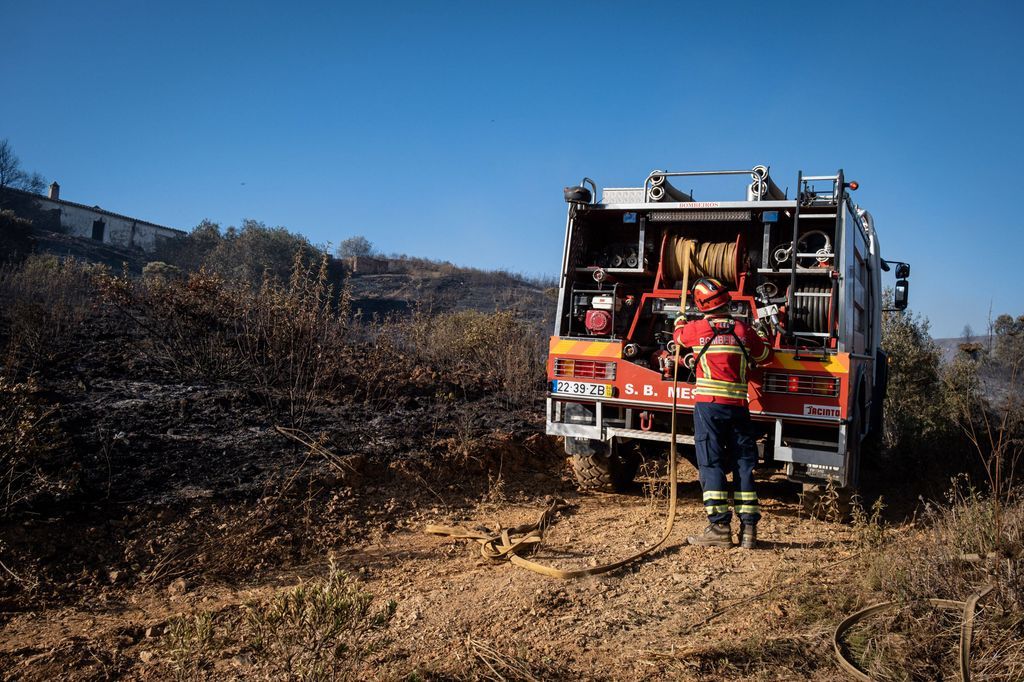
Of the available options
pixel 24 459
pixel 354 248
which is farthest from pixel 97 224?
pixel 24 459

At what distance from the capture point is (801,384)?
19.4ft

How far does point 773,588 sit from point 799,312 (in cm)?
302

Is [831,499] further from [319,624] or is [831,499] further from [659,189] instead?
[319,624]

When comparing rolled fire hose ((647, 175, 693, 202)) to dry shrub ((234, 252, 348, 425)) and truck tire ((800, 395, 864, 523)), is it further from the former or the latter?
dry shrub ((234, 252, 348, 425))

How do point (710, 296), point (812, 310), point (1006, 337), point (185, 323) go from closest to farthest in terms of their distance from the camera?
point (710, 296) → point (812, 310) → point (185, 323) → point (1006, 337)

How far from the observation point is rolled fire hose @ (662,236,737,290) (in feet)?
23.0

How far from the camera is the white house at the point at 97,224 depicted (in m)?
32.7

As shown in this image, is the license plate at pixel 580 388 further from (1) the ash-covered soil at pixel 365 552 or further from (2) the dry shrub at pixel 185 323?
(2) the dry shrub at pixel 185 323

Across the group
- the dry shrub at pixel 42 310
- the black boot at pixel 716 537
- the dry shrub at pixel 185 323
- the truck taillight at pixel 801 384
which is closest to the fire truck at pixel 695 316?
the truck taillight at pixel 801 384

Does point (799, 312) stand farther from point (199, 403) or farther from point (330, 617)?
point (199, 403)

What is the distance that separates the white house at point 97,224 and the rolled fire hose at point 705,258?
3139 centimetres

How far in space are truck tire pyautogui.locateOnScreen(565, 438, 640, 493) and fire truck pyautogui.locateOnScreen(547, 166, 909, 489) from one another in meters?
0.01

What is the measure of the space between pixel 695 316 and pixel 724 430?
5.41 ft

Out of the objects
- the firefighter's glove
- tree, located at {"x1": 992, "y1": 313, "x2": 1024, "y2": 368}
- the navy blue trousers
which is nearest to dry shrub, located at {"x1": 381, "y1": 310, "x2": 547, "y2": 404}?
the firefighter's glove
